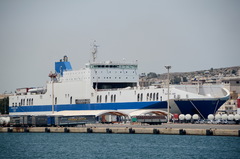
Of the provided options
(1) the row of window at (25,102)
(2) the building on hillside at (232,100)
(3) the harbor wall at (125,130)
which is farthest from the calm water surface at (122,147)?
(2) the building on hillside at (232,100)

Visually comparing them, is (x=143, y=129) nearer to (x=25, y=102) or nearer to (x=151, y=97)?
(x=151, y=97)

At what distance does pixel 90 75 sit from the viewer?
8544 cm

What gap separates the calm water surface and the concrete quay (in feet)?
2.05

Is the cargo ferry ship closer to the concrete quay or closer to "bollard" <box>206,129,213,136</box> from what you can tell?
the concrete quay

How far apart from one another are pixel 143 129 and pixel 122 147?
11622mm

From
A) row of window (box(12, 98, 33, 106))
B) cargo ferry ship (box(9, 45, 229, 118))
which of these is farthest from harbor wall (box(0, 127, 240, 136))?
row of window (box(12, 98, 33, 106))

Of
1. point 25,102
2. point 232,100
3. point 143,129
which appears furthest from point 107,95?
point 232,100

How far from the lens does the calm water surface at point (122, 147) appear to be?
153 feet

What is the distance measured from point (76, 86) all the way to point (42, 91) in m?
13.6

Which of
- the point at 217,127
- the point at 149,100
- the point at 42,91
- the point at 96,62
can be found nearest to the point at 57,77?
the point at 42,91

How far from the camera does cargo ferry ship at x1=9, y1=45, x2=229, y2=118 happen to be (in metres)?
73.1

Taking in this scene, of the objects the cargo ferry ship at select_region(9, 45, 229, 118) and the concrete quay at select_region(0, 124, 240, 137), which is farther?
the cargo ferry ship at select_region(9, 45, 229, 118)

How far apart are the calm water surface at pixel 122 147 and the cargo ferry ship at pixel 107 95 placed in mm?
12478

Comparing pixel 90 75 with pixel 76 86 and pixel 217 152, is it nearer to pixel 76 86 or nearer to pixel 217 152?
pixel 76 86
